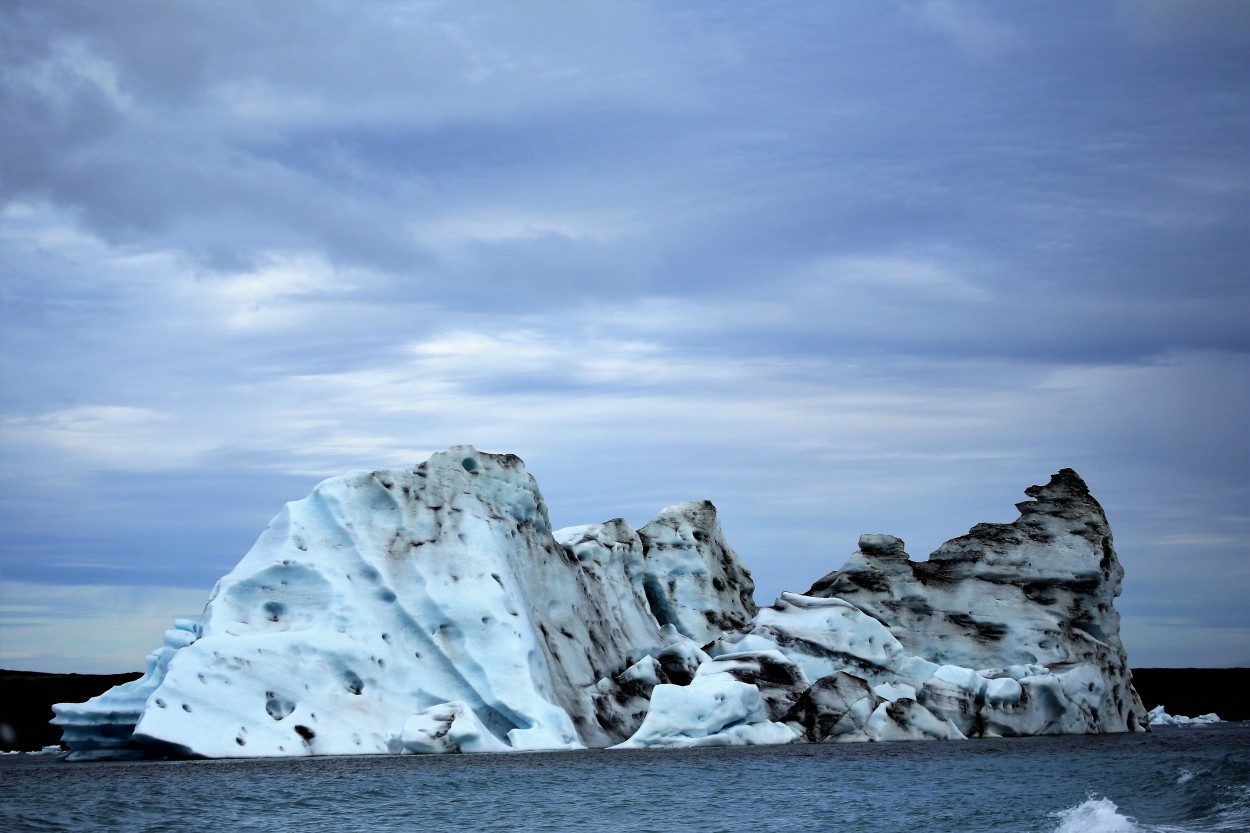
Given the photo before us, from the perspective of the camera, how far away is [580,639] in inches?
1383

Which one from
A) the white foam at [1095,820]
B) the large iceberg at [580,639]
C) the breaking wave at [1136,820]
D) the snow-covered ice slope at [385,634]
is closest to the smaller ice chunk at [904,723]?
the large iceberg at [580,639]

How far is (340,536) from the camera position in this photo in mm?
30875

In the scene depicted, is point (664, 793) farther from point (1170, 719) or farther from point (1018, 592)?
point (1170, 719)

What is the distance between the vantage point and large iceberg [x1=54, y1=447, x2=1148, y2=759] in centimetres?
2822

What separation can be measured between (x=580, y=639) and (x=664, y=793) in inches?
467

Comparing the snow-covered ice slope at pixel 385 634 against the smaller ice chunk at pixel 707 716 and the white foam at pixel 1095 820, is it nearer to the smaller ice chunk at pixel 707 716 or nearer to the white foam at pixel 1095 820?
the smaller ice chunk at pixel 707 716

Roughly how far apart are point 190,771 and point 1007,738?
20161 millimetres

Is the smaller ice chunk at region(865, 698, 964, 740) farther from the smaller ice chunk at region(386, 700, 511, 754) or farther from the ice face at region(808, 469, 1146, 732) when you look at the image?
the smaller ice chunk at region(386, 700, 511, 754)

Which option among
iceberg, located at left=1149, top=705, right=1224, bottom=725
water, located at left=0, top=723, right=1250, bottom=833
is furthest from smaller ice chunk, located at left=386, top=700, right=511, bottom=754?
iceberg, located at left=1149, top=705, right=1224, bottom=725

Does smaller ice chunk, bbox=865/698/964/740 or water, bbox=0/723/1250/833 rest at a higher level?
smaller ice chunk, bbox=865/698/964/740

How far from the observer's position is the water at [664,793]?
1938cm

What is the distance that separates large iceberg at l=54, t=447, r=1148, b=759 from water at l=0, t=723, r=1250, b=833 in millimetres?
966

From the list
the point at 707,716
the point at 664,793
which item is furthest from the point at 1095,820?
the point at 707,716

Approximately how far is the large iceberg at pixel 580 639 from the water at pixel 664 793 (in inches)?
38.0
